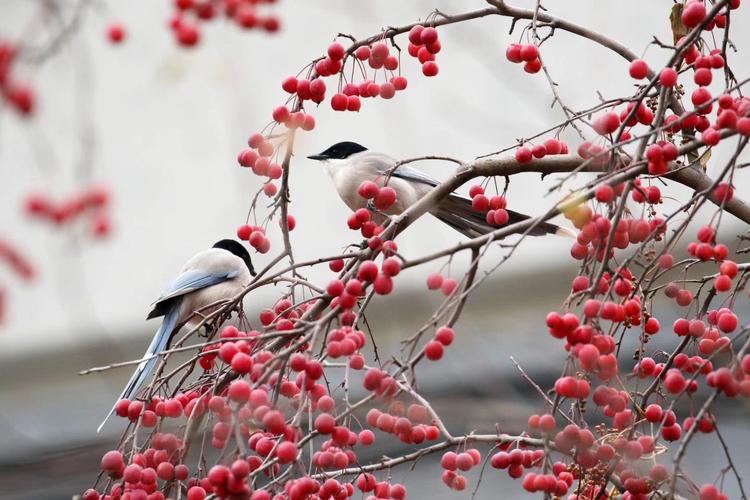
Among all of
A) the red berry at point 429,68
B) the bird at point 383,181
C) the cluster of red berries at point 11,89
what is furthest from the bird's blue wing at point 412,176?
the cluster of red berries at point 11,89

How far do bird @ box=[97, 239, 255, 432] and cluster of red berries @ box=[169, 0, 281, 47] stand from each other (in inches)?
78.3

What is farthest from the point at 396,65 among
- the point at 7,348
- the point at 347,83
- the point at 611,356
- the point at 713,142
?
the point at 7,348

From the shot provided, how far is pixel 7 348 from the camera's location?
7027mm

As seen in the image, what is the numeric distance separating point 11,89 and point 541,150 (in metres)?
1.33

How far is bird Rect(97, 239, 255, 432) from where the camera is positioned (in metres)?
4.16

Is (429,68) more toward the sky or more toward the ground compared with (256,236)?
more toward the sky

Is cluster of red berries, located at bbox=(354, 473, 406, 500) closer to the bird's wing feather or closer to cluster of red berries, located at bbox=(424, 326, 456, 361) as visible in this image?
cluster of red berries, located at bbox=(424, 326, 456, 361)

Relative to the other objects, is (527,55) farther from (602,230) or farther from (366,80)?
(602,230)

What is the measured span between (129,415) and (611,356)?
3.53ft

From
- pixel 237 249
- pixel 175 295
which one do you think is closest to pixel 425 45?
pixel 175 295

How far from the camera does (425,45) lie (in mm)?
2760

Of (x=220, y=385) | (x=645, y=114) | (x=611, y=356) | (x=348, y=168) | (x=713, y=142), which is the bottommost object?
(x=611, y=356)

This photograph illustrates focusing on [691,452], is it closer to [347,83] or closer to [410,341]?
[347,83]

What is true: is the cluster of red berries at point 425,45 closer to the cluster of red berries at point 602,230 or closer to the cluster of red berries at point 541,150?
the cluster of red berries at point 541,150
